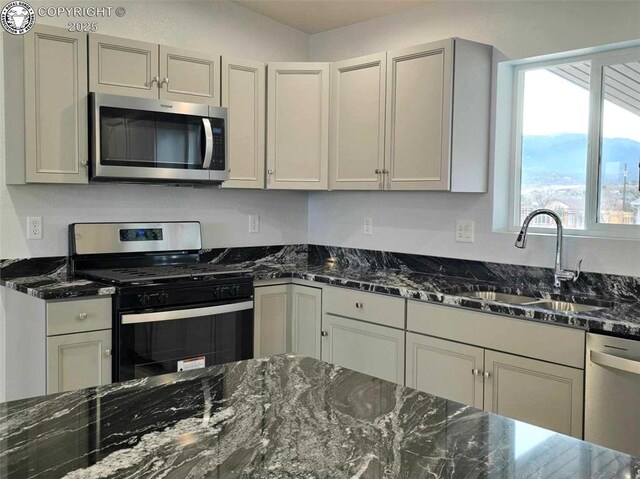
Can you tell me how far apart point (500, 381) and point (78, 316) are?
194cm

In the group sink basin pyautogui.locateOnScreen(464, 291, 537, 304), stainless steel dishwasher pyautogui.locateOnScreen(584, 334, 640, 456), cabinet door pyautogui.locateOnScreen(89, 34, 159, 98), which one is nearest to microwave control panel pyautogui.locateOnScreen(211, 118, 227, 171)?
cabinet door pyautogui.locateOnScreen(89, 34, 159, 98)

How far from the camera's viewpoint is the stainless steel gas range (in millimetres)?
2938

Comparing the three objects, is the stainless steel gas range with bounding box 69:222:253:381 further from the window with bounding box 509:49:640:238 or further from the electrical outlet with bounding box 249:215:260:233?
the window with bounding box 509:49:640:238

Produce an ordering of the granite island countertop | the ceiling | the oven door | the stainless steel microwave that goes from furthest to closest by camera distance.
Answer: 1. the ceiling
2. the stainless steel microwave
3. the oven door
4. the granite island countertop

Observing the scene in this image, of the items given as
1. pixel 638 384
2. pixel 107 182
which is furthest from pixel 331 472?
pixel 107 182

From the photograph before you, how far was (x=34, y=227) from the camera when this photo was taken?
10.6 ft

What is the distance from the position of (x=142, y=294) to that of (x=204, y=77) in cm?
134

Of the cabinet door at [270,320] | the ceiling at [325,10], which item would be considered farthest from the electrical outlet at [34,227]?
the ceiling at [325,10]

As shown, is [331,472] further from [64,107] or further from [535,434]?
[64,107]

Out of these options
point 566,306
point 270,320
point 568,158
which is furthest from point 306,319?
point 568,158

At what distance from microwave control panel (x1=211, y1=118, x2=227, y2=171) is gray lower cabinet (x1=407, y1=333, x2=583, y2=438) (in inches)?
56.7

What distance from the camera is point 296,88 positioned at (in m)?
3.84

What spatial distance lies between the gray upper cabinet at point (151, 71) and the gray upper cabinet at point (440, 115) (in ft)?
3.46

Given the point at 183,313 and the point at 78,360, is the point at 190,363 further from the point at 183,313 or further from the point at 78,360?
the point at 78,360
